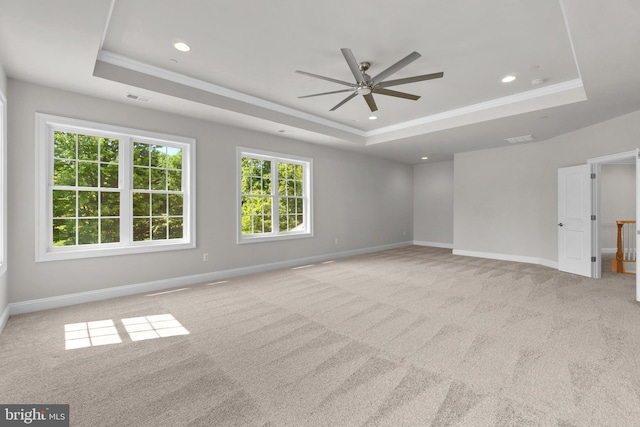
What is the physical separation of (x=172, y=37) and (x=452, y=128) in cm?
464

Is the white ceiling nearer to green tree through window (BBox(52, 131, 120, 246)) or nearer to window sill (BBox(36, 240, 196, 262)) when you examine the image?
green tree through window (BBox(52, 131, 120, 246))

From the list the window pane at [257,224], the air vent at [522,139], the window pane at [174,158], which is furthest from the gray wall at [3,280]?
the air vent at [522,139]

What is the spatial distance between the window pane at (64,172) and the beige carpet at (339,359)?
164cm

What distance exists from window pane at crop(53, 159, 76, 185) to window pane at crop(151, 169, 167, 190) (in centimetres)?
95

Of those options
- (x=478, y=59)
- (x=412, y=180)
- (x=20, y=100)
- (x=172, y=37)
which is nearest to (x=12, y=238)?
(x=20, y=100)

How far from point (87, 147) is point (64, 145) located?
0.24 metres

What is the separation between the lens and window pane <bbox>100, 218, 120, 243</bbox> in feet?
13.5

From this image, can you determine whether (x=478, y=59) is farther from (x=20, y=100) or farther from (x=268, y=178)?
(x=20, y=100)

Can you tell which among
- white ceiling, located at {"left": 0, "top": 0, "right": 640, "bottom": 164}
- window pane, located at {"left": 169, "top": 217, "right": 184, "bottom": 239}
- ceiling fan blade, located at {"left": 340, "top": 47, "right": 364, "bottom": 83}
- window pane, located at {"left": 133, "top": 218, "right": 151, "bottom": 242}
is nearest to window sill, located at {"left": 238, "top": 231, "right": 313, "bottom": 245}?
window pane, located at {"left": 169, "top": 217, "right": 184, "bottom": 239}

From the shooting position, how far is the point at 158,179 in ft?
15.1

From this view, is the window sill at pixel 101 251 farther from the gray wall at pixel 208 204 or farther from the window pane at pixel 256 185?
the window pane at pixel 256 185

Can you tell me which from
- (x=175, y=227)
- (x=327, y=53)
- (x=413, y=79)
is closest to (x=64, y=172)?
(x=175, y=227)

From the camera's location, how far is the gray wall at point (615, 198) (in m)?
8.05

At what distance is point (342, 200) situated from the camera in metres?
7.43
